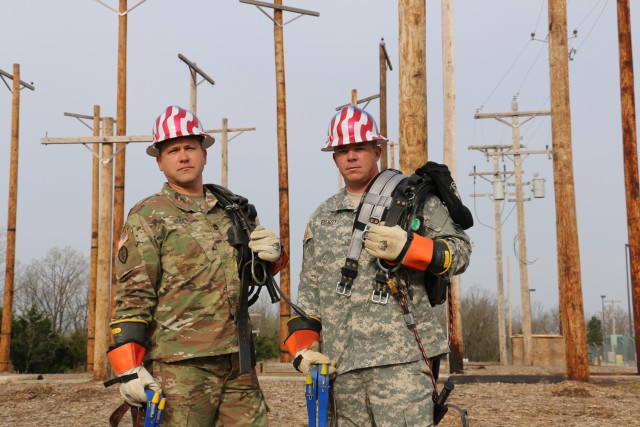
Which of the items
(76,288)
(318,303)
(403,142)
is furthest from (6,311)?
(76,288)

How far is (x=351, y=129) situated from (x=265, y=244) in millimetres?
750

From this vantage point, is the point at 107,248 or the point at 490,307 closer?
the point at 107,248

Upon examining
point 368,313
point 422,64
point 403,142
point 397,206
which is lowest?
point 368,313

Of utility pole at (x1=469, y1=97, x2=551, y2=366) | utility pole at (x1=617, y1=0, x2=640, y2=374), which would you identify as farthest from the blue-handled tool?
utility pole at (x1=469, y1=97, x2=551, y2=366)


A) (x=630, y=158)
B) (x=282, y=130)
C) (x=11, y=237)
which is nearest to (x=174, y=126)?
(x=630, y=158)

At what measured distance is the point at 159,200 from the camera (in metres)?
4.17

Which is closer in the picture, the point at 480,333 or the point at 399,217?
the point at 399,217

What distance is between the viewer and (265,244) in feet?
13.3

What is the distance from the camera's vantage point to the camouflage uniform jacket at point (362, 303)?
153 inches

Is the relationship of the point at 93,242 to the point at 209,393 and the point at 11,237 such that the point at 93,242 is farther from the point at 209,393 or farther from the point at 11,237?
the point at 209,393

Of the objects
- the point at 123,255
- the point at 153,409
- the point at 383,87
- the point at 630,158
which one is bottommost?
the point at 153,409

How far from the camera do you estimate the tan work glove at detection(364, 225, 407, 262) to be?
3752 millimetres

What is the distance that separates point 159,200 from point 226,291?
61cm

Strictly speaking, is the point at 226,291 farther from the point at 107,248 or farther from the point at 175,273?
the point at 107,248
